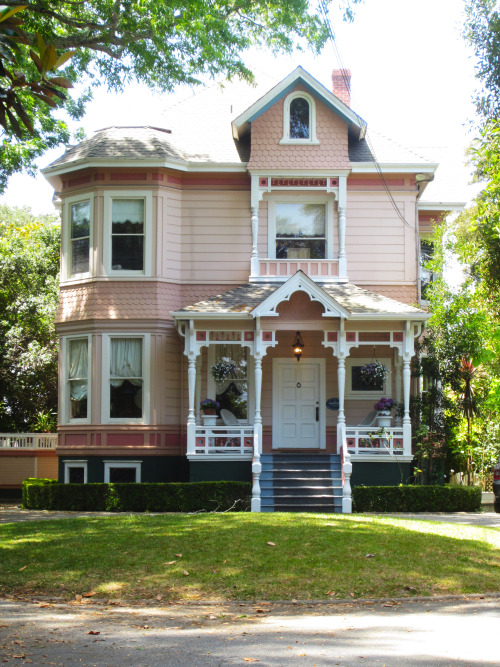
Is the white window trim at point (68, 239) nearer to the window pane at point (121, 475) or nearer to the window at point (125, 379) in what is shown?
the window at point (125, 379)

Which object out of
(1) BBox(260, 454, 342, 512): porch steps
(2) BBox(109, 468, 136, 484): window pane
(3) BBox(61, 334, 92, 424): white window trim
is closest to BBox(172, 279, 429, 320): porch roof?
(3) BBox(61, 334, 92, 424): white window trim

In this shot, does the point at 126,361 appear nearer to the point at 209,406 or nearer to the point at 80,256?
the point at 209,406

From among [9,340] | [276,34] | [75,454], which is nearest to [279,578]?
[75,454]

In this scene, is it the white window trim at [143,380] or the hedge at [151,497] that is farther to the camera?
the white window trim at [143,380]

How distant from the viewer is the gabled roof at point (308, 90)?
1939 cm

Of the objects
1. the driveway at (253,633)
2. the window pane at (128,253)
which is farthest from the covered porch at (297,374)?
the driveway at (253,633)

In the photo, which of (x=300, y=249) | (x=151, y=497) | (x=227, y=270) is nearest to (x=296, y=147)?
(x=300, y=249)

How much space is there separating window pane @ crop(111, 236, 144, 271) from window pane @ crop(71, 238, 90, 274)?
775 millimetres

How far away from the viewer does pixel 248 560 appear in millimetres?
9945

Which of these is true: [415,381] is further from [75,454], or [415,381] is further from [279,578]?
[279,578]

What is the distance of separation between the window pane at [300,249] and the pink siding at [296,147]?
5.86 ft

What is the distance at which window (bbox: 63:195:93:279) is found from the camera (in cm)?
Answer: 1964

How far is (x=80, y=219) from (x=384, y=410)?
857 cm

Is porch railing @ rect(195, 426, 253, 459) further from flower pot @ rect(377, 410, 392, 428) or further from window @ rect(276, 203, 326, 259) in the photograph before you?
window @ rect(276, 203, 326, 259)
